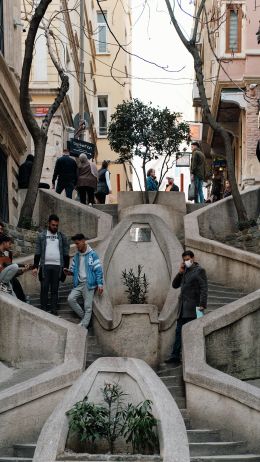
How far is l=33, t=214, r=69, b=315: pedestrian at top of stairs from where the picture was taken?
638 inches

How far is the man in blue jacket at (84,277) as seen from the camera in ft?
51.6

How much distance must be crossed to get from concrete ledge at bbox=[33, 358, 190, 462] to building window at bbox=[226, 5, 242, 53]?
20090 millimetres

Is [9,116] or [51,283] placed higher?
[9,116]

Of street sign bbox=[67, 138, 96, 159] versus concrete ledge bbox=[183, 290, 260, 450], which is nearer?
concrete ledge bbox=[183, 290, 260, 450]

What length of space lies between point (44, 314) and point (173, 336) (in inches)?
79.8

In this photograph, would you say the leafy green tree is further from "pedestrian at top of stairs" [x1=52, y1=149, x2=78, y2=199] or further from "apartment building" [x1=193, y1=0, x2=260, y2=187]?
"apartment building" [x1=193, y1=0, x2=260, y2=187]

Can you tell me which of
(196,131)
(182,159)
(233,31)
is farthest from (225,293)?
(196,131)

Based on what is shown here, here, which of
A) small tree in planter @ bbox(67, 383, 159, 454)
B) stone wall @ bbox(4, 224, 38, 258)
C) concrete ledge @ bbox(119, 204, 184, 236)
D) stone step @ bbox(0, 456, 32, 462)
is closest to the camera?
small tree in planter @ bbox(67, 383, 159, 454)

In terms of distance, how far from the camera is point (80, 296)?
16.1 meters

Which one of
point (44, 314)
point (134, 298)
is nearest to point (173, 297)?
point (134, 298)

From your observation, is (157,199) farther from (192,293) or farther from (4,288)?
(192,293)

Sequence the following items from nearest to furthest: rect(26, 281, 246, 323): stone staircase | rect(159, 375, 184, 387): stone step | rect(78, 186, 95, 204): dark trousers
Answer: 1. rect(159, 375, 184, 387): stone step
2. rect(26, 281, 246, 323): stone staircase
3. rect(78, 186, 95, 204): dark trousers

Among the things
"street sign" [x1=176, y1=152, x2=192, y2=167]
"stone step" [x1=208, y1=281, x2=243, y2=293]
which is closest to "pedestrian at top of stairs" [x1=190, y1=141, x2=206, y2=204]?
"street sign" [x1=176, y1=152, x2=192, y2=167]

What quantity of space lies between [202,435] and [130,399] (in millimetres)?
1464
